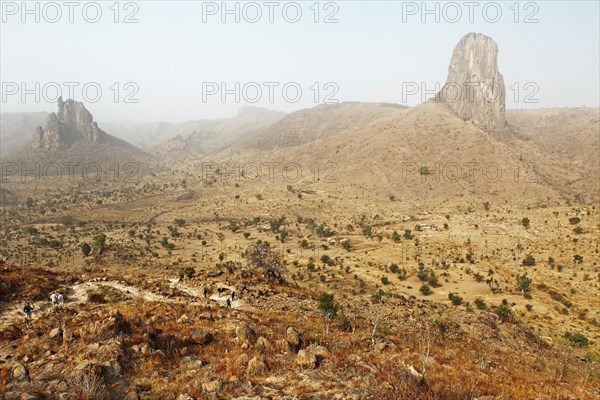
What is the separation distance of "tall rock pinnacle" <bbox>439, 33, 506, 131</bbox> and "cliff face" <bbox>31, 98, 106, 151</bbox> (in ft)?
455

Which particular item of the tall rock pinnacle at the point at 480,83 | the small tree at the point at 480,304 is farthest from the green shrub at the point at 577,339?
the tall rock pinnacle at the point at 480,83

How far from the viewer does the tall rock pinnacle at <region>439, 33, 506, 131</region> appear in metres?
98.6

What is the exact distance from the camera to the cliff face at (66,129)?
135250 mm

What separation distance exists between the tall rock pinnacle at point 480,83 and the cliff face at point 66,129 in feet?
455

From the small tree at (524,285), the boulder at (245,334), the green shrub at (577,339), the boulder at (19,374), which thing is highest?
the boulder at (19,374)

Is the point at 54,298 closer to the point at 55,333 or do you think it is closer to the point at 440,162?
the point at 55,333

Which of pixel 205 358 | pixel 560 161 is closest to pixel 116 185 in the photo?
pixel 205 358

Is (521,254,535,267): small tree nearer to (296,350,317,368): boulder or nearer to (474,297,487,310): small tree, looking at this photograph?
(474,297,487,310): small tree

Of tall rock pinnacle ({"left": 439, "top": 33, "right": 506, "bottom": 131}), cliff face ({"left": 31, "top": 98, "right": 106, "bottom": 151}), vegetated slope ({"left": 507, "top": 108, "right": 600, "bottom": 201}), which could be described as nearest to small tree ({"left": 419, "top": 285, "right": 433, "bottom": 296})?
vegetated slope ({"left": 507, "top": 108, "right": 600, "bottom": 201})

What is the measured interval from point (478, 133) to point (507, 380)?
91943mm

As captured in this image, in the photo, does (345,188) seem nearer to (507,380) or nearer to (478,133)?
(478,133)

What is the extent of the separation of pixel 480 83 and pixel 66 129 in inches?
5795

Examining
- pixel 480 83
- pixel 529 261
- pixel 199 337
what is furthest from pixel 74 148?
pixel 199 337

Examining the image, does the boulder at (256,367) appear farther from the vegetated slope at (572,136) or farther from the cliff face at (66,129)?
the cliff face at (66,129)
